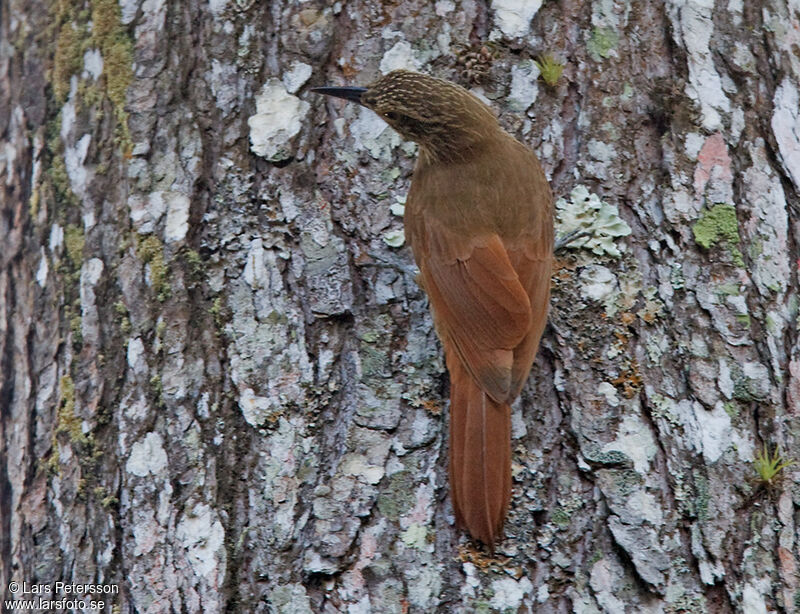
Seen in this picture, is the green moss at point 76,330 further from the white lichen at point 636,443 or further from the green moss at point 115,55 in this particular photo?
the white lichen at point 636,443

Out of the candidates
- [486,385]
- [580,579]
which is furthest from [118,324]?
[580,579]

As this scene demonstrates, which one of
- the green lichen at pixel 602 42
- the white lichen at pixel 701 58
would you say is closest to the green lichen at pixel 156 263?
the green lichen at pixel 602 42

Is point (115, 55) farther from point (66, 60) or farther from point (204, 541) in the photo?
point (204, 541)

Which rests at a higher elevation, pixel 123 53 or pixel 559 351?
pixel 123 53

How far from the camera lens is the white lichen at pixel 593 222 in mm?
2738

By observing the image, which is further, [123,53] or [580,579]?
[123,53]

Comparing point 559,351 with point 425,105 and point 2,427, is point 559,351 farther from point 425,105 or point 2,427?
point 2,427

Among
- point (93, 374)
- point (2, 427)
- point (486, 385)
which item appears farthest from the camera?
point (2, 427)

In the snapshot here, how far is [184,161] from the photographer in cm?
293

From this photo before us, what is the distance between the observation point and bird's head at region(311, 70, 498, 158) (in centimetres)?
295

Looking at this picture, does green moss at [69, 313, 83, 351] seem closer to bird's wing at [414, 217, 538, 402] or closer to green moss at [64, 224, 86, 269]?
green moss at [64, 224, 86, 269]

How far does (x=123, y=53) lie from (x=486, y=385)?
65.8 inches

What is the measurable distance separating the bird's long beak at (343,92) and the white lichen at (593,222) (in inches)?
28.4

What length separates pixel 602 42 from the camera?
2980 mm
